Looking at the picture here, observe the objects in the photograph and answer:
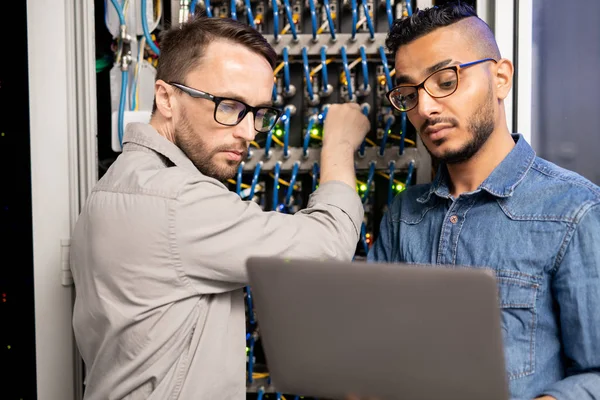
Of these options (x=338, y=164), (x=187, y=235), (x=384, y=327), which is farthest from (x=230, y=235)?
(x=384, y=327)

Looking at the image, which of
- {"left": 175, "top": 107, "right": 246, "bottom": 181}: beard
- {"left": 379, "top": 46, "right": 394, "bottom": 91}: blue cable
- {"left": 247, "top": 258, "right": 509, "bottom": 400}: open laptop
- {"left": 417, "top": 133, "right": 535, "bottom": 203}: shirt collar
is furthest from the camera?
{"left": 379, "top": 46, "right": 394, "bottom": 91}: blue cable

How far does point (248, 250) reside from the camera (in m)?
1.19

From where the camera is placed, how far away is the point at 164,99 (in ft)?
4.52

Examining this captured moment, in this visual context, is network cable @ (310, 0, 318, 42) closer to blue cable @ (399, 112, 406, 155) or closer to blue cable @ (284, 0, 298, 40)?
blue cable @ (284, 0, 298, 40)

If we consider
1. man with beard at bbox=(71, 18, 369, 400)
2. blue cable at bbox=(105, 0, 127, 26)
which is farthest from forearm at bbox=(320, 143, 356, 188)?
blue cable at bbox=(105, 0, 127, 26)

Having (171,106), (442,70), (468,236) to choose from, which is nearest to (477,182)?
(468,236)

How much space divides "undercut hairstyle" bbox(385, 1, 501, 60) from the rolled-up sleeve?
509 millimetres


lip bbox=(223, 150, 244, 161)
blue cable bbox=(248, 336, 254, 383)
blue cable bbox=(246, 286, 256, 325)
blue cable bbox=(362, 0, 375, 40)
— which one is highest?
blue cable bbox=(362, 0, 375, 40)

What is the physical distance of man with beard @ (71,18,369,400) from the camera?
1.18 metres

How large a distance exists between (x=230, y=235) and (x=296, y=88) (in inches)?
26.4

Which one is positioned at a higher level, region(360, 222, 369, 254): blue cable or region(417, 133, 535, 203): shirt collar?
region(417, 133, 535, 203): shirt collar

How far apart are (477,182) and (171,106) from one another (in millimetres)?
816

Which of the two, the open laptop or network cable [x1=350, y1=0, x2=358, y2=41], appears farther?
network cable [x1=350, y1=0, x2=358, y2=41]

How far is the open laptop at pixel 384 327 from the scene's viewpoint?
2.47 feet
